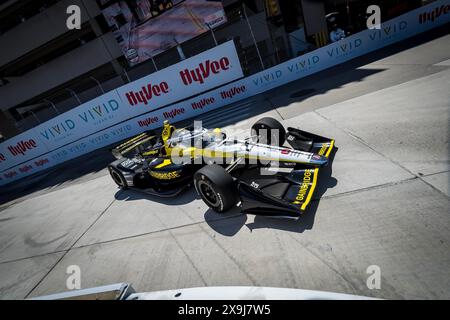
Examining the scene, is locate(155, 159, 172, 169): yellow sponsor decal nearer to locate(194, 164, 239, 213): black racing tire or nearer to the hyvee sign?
locate(194, 164, 239, 213): black racing tire

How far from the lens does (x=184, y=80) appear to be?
1293cm

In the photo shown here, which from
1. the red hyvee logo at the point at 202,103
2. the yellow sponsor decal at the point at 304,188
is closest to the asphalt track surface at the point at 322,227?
the yellow sponsor decal at the point at 304,188

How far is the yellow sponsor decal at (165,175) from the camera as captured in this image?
6.03 metres

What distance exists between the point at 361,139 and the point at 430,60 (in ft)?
18.6

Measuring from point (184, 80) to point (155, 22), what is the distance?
29.8 feet

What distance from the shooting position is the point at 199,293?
9.11 ft

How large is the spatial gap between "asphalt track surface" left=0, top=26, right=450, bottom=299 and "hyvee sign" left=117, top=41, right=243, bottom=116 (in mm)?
4889

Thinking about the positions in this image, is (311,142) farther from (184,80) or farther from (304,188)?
(184,80)

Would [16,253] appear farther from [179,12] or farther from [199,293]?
[179,12]

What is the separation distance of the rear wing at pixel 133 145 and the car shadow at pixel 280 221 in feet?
10.5

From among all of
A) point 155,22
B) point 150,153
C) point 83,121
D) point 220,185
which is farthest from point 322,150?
point 155,22

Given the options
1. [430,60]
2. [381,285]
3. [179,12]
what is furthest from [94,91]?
[381,285]

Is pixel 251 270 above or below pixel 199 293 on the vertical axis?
below

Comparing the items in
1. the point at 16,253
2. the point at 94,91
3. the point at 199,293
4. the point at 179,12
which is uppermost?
the point at 179,12
